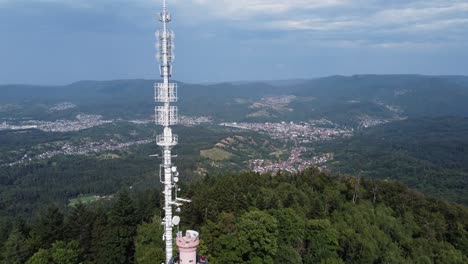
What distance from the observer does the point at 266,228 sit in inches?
1330

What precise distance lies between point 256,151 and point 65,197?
285ft

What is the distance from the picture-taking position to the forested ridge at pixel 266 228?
33.2m

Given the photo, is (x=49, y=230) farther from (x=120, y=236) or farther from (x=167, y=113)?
(x=167, y=113)

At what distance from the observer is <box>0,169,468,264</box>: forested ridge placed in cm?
3325

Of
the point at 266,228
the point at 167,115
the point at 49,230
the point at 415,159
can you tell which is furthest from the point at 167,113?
the point at 415,159

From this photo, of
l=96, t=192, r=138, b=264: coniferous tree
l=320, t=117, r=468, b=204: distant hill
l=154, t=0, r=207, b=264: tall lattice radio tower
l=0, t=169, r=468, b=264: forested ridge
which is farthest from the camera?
l=320, t=117, r=468, b=204: distant hill

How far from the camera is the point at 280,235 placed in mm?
36031

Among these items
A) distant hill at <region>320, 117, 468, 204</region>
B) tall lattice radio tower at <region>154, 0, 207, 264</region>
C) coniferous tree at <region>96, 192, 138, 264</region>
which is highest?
tall lattice radio tower at <region>154, 0, 207, 264</region>

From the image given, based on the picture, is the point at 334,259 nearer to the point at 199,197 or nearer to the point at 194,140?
the point at 199,197

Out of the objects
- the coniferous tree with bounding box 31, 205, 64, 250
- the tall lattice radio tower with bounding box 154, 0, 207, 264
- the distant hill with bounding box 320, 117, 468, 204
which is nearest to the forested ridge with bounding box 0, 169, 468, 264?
the coniferous tree with bounding box 31, 205, 64, 250

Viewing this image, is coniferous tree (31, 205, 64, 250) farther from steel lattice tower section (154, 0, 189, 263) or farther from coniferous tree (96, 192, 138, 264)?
steel lattice tower section (154, 0, 189, 263)

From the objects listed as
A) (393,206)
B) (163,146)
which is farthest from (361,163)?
(163,146)

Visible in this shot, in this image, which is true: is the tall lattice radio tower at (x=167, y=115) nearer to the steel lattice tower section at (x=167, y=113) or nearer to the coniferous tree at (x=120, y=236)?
the steel lattice tower section at (x=167, y=113)

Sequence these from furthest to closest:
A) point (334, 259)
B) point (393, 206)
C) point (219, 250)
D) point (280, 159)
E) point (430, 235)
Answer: point (280, 159)
point (393, 206)
point (430, 235)
point (334, 259)
point (219, 250)
